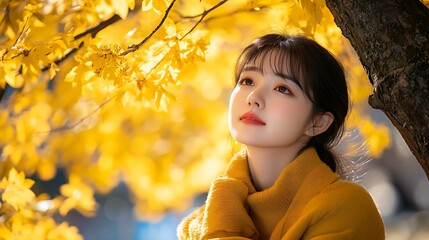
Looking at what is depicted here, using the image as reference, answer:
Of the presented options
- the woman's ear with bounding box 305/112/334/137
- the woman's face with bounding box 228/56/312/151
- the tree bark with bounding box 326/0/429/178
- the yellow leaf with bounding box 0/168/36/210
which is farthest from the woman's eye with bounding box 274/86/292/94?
the yellow leaf with bounding box 0/168/36/210

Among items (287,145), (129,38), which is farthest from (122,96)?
(287,145)

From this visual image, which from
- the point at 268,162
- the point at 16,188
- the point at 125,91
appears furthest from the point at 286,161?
the point at 16,188

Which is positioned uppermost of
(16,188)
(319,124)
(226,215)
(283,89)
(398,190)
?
(283,89)

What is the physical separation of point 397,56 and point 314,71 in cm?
29

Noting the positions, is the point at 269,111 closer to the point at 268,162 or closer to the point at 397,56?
the point at 268,162

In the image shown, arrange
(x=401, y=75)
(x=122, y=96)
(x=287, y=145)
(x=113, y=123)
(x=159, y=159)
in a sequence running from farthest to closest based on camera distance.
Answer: (x=159, y=159) < (x=113, y=123) < (x=122, y=96) < (x=287, y=145) < (x=401, y=75)

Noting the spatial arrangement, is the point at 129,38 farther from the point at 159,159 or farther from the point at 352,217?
the point at 159,159

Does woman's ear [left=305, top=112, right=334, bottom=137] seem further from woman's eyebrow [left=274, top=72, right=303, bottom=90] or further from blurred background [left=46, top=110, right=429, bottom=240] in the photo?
blurred background [left=46, top=110, right=429, bottom=240]

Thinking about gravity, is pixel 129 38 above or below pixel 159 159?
above

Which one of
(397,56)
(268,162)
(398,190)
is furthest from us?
(398,190)

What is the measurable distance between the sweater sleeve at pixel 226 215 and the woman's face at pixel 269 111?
12cm

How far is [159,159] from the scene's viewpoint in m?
5.61

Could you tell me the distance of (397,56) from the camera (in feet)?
5.64

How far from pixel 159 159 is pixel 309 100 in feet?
12.2
